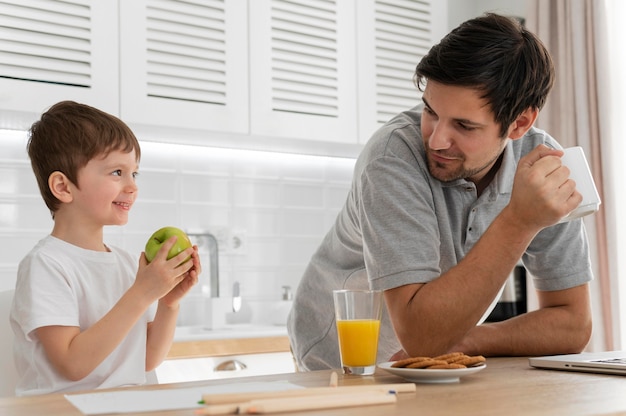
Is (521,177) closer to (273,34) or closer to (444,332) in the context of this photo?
(444,332)

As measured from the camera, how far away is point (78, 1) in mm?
2934

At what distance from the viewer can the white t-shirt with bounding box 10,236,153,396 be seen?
150 cm

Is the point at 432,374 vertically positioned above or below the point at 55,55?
below

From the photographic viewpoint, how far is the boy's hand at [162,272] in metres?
1.50

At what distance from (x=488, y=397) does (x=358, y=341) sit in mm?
279

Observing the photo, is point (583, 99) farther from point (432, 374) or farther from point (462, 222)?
point (432, 374)

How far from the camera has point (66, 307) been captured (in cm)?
152

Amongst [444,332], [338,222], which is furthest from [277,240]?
[444,332]

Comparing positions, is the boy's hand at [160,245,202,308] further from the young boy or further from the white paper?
the white paper

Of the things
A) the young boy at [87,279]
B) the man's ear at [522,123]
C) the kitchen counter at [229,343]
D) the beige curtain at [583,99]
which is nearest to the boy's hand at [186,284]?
the young boy at [87,279]

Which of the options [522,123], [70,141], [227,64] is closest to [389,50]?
[227,64]

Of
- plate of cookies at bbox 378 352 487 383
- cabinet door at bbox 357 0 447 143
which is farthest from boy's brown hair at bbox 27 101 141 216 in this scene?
cabinet door at bbox 357 0 447 143

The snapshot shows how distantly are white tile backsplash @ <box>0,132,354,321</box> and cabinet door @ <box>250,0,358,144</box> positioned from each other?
0.40 meters

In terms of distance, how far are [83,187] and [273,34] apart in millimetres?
1872
